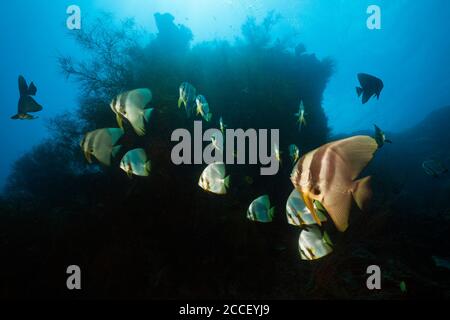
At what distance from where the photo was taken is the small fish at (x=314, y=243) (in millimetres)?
3434

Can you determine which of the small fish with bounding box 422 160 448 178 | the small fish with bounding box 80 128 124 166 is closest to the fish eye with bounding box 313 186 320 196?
the small fish with bounding box 80 128 124 166

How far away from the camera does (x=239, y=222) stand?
5867mm

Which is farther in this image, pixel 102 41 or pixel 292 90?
pixel 292 90

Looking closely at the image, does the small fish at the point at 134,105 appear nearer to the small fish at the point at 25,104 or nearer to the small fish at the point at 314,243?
the small fish at the point at 25,104

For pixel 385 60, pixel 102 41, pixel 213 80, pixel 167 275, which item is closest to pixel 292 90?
pixel 213 80

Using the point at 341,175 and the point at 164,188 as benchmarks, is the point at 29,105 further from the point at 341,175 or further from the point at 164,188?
the point at 341,175

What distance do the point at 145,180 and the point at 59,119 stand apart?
5.45m

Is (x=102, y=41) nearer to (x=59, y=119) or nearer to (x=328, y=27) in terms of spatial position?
(x=59, y=119)

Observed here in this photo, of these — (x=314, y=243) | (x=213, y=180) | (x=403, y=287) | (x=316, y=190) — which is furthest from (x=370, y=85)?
(x=316, y=190)

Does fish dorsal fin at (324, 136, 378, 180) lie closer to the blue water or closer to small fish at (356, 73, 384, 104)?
small fish at (356, 73, 384, 104)

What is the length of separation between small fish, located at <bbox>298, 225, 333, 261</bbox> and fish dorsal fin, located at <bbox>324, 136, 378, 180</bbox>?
196cm

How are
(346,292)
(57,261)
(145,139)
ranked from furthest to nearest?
1. (145,139)
2. (57,261)
3. (346,292)

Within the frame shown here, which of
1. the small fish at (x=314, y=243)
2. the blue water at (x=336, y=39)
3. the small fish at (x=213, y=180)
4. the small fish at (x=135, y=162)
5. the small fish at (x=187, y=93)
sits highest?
the blue water at (x=336, y=39)

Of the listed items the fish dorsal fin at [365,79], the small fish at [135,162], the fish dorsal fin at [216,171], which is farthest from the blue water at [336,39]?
the small fish at [135,162]
